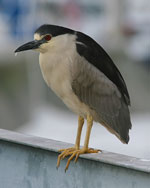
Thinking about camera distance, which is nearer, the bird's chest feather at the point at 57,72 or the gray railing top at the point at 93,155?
the gray railing top at the point at 93,155

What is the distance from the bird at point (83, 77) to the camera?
3742 mm

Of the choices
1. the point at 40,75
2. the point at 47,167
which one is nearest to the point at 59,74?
the point at 47,167

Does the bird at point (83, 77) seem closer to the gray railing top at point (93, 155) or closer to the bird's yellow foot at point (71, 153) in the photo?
the bird's yellow foot at point (71, 153)

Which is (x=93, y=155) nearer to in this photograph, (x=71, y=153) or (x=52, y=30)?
(x=71, y=153)

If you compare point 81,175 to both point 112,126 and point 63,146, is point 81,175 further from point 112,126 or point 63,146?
point 112,126

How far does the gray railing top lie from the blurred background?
7713mm

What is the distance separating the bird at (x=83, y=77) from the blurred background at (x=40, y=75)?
22.6 feet

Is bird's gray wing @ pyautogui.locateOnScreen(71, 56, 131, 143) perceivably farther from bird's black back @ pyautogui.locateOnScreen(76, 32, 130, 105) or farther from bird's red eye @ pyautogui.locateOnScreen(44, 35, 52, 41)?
bird's red eye @ pyautogui.locateOnScreen(44, 35, 52, 41)

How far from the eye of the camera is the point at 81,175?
293cm

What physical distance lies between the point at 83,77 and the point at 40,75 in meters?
14.2

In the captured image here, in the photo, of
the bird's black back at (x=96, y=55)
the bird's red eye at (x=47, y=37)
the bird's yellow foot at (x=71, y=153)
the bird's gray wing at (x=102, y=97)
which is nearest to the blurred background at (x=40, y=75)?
the bird's gray wing at (x=102, y=97)

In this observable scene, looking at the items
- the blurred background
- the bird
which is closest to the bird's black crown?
the bird

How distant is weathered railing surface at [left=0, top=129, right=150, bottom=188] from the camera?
9.14 ft

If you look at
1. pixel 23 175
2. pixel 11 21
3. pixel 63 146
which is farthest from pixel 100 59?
pixel 11 21
